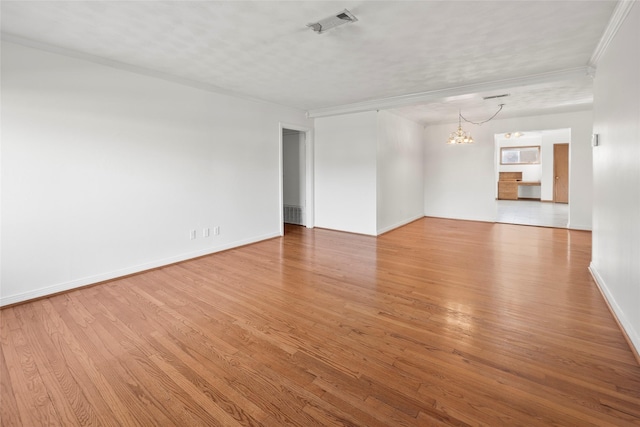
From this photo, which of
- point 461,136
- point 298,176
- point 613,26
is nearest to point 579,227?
point 461,136

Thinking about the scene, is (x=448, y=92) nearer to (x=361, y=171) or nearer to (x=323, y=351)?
(x=361, y=171)

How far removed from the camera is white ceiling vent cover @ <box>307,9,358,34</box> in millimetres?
2551

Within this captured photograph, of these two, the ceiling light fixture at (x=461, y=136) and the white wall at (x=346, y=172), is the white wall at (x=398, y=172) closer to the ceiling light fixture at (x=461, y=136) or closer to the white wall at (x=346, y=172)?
the white wall at (x=346, y=172)

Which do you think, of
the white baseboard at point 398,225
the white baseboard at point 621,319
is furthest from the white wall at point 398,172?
the white baseboard at point 621,319

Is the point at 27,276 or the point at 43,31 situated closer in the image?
the point at 43,31

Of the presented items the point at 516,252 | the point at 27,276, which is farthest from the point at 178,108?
the point at 516,252

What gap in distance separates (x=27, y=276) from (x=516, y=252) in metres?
6.26

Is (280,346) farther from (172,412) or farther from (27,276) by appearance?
(27,276)

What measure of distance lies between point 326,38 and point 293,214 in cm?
478

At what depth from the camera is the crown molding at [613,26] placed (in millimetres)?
2336

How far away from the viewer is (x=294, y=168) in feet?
23.6

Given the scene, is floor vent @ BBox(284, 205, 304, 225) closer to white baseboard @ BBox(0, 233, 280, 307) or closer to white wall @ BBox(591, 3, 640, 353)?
white baseboard @ BBox(0, 233, 280, 307)

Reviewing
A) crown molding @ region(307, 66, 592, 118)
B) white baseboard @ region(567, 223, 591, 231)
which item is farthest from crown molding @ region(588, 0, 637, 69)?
white baseboard @ region(567, 223, 591, 231)

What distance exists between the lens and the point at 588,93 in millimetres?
5062
